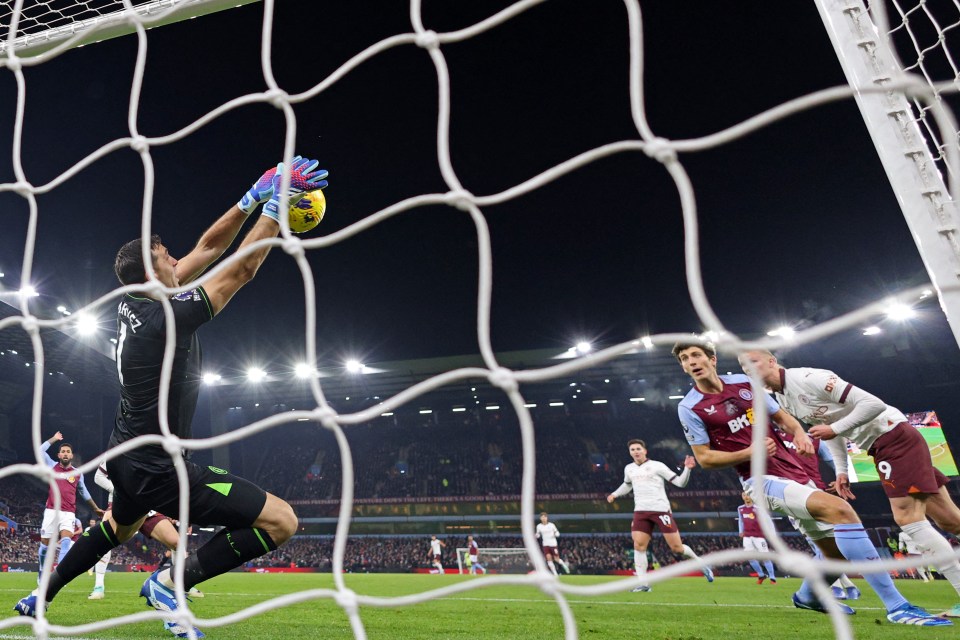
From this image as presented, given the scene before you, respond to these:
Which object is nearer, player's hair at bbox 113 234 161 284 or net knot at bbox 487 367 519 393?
net knot at bbox 487 367 519 393

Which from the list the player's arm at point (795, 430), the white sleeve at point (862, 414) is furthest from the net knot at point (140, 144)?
the white sleeve at point (862, 414)

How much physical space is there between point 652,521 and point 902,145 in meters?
7.29

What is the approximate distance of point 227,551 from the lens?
306 cm

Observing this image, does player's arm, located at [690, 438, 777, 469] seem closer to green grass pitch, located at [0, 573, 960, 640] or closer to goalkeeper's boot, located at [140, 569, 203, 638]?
green grass pitch, located at [0, 573, 960, 640]

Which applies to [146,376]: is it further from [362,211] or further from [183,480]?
[362,211]

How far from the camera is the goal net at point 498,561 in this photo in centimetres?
2378

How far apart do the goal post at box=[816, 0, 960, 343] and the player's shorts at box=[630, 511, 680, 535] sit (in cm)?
703

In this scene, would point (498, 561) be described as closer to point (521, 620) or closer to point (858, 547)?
point (521, 620)

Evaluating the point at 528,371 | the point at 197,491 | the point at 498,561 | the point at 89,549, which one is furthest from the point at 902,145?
the point at 498,561

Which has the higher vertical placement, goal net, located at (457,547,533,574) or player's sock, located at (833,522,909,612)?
player's sock, located at (833,522,909,612)

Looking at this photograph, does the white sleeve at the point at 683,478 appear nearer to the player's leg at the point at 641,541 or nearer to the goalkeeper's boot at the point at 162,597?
the player's leg at the point at 641,541

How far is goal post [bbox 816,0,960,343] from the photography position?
1606 millimetres

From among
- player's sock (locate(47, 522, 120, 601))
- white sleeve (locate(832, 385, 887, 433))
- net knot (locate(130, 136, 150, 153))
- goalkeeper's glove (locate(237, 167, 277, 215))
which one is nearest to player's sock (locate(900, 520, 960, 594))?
white sleeve (locate(832, 385, 887, 433))

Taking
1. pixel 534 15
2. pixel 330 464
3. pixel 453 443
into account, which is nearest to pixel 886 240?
Answer: pixel 534 15
